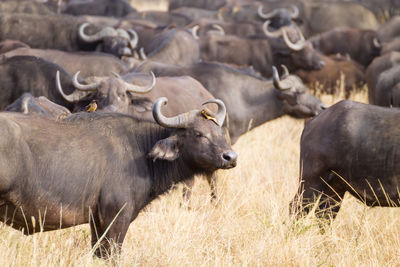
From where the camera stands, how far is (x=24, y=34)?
14258mm

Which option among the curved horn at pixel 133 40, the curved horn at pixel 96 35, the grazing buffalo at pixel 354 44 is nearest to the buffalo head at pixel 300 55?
the curved horn at pixel 133 40

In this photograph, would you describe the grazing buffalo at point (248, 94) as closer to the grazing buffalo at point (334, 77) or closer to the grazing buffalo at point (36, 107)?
the grazing buffalo at point (36, 107)

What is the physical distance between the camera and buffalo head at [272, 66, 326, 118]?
910 centimetres

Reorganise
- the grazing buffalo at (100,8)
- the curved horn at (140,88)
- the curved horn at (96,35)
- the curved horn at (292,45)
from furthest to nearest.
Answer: the grazing buffalo at (100,8) < the curved horn at (96,35) < the curved horn at (292,45) < the curved horn at (140,88)

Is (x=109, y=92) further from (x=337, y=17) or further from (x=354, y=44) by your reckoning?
(x=337, y=17)

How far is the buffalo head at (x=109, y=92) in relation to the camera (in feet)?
24.0

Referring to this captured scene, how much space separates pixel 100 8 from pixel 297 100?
50.5ft

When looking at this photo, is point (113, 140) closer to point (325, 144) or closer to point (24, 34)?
point (325, 144)

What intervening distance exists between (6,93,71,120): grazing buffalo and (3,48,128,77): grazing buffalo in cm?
411

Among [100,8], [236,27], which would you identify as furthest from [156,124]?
[100,8]

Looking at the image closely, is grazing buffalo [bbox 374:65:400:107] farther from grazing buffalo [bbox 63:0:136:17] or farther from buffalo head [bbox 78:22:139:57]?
grazing buffalo [bbox 63:0:136:17]

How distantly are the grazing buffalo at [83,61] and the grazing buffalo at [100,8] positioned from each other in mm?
12112

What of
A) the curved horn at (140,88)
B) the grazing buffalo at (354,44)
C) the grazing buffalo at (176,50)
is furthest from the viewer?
the grazing buffalo at (354,44)

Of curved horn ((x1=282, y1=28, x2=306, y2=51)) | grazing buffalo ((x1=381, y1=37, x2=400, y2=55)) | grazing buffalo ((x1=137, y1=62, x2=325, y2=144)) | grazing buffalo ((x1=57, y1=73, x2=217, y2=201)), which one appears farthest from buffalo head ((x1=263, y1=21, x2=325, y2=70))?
grazing buffalo ((x1=57, y1=73, x2=217, y2=201))
